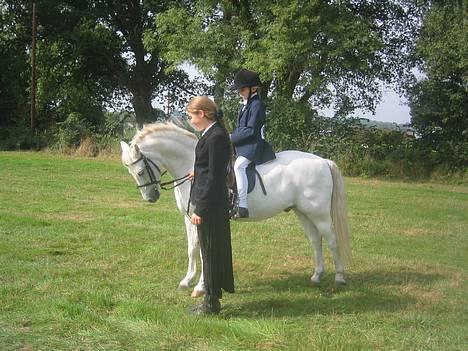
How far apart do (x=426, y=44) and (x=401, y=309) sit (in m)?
19.0

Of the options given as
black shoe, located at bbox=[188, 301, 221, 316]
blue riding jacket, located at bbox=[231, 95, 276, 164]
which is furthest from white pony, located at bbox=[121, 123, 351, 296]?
black shoe, located at bbox=[188, 301, 221, 316]

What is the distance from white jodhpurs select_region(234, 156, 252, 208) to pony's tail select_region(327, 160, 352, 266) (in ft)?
4.02

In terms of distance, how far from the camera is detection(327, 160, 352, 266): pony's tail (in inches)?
277

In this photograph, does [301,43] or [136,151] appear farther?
[301,43]

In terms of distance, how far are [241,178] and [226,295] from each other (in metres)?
1.33

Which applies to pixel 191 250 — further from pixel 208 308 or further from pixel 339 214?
pixel 339 214

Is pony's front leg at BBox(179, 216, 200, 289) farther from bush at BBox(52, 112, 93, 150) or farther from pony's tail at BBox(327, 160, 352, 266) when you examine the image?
bush at BBox(52, 112, 93, 150)

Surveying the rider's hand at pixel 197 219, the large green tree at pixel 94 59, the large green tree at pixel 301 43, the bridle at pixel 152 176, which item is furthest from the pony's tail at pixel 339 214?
the large green tree at pixel 94 59

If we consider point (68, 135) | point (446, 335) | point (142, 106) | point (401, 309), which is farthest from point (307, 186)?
point (142, 106)

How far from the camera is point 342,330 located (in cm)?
509

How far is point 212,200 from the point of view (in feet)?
17.2

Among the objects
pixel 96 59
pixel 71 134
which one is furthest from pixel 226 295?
pixel 96 59

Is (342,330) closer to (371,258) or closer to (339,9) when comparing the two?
(371,258)

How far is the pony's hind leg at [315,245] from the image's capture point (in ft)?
23.2
